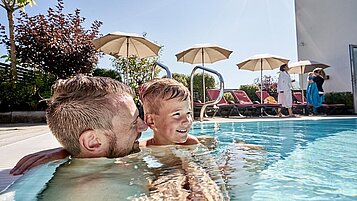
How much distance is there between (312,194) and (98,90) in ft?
4.14

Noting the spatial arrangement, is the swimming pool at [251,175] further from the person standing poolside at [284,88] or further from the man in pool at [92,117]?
the person standing poolside at [284,88]

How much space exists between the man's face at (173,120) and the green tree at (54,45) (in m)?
10.0

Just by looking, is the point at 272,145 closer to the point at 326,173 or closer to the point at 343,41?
the point at 326,173

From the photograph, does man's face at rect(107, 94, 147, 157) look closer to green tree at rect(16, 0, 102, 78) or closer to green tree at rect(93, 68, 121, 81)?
green tree at rect(16, 0, 102, 78)

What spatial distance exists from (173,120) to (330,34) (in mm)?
15164

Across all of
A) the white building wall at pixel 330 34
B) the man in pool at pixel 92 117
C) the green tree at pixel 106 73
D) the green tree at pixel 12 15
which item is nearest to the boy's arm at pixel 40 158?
the man in pool at pixel 92 117

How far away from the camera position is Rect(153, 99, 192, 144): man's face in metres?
2.26

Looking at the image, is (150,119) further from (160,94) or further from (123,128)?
(123,128)

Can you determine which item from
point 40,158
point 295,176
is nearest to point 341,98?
point 295,176

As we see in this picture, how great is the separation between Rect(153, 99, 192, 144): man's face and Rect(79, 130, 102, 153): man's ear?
976 mm

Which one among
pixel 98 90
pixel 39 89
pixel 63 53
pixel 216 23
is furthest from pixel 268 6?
pixel 98 90

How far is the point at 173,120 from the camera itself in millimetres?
2277

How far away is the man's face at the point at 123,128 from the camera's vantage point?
137cm

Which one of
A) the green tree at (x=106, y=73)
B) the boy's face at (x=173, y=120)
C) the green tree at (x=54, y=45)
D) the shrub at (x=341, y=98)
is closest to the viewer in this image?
the boy's face at (x=173, y=120)
